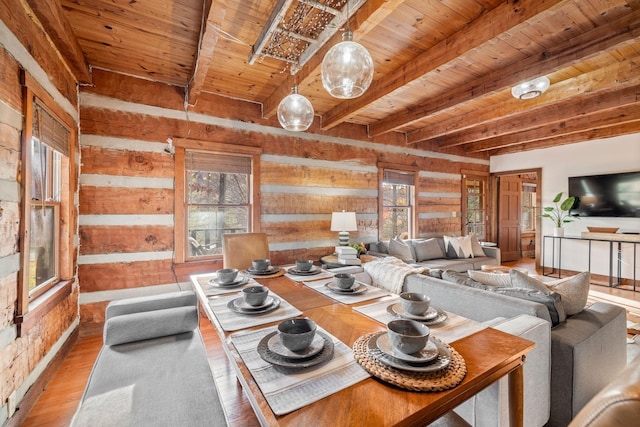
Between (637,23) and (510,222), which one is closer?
(637,23)

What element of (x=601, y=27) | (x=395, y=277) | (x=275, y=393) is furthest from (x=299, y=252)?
(x=601, y=27)

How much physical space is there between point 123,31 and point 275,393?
301cm

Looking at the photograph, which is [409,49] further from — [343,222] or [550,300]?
[550,300]

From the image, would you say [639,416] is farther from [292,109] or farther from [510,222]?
[510,222]

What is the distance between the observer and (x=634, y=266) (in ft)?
14.5

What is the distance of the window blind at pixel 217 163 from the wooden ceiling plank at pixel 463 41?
5.62 feet

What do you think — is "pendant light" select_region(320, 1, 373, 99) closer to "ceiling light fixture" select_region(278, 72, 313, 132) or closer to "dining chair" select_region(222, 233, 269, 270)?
"ceiling light fixture" select_region(278, 72, 313, 132)

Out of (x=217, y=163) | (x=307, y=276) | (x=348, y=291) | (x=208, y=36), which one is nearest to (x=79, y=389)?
(x=307, y=276)

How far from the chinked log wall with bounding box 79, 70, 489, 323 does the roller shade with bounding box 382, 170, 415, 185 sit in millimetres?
859

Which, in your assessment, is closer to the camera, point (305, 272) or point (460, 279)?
point (460, 279)

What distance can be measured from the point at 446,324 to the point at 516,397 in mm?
357

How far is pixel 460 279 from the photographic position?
6.81 ft

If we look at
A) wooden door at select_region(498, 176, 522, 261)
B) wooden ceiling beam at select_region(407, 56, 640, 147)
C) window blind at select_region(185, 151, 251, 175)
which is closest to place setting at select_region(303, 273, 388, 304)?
window blind at select_region(185, 151, 251, 175)

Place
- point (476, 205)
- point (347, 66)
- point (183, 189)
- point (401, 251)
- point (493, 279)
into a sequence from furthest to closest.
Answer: point (476, 205) → point (401, 251) → point (183, 189) → point (493, 279) → point (347, 66)
